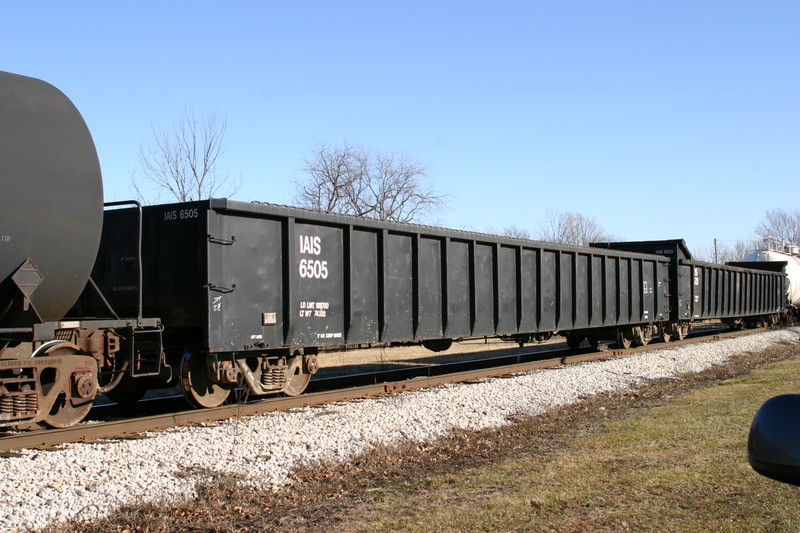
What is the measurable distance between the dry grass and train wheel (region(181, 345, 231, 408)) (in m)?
3.47

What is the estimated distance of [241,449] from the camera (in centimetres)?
756

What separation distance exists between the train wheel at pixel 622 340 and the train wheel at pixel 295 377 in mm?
13387

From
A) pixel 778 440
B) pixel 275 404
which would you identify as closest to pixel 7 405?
pixel 275 404

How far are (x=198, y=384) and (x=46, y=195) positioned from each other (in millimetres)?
4131

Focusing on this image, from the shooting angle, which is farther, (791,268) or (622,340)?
(791,268)

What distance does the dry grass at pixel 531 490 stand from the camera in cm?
541

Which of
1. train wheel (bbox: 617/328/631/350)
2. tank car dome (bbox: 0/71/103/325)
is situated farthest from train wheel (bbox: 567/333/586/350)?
tank car dome (bbox: 0/71/103/325)

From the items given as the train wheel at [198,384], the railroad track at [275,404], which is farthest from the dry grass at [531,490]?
the train wheel at [198,384]

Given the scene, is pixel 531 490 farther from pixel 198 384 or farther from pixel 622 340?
pixel 622 340

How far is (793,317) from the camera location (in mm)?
42344

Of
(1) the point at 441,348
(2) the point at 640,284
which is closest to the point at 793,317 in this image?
(2) the point at 640,284

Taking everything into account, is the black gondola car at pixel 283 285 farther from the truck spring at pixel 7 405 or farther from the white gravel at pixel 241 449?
the truck spring at pixel 7 405

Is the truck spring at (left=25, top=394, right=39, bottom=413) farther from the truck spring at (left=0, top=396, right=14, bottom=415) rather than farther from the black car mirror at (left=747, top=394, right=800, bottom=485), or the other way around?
the black car mirror at (left=747, top=394, right=800, bottom=485)

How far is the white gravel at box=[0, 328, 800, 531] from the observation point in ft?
19.0
